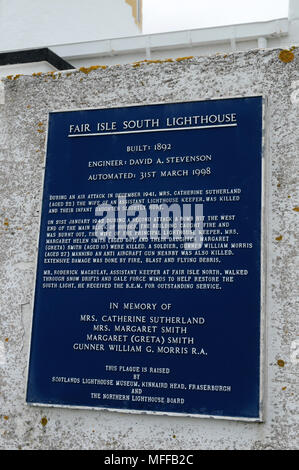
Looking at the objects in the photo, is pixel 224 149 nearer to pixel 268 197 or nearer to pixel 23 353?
pixel 268 197

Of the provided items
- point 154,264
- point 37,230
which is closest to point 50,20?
point 37,230

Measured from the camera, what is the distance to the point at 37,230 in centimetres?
383

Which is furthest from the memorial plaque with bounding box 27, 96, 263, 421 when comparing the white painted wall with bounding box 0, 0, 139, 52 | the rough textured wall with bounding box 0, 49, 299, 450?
the white painted wall with bounding box 0, 0, 139, 52

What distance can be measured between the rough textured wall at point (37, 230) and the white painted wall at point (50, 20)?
9.02 metres

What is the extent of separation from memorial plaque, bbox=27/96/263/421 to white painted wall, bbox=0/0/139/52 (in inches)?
373

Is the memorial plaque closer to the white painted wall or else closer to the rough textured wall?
the rough textured wall

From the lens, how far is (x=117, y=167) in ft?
12.2

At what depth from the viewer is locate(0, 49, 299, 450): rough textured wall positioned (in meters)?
3.27

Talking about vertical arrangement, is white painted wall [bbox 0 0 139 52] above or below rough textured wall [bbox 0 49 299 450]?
above

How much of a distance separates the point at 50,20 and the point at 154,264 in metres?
10.4

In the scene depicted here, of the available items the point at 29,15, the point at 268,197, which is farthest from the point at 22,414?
the point at 29,15

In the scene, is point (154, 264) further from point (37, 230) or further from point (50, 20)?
point (50, 20)

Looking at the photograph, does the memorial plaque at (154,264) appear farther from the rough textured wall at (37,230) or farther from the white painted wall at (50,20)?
the white painted wall at (50,20)

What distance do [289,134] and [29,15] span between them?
34.3ft
